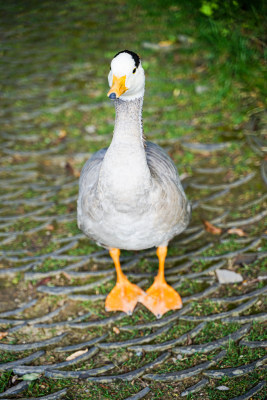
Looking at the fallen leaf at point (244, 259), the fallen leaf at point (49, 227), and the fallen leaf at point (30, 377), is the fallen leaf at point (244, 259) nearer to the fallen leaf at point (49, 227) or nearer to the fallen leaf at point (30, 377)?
the fallen leaf at point (49, 227)

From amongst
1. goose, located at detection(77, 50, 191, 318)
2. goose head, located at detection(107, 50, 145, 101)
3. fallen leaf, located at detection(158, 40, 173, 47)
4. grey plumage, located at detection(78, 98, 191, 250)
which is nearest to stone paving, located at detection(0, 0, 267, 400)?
goose, located at detection(77, 50, 191, 318)

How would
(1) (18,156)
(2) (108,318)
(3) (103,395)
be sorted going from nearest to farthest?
(3) (103,395)
(2) (108,318)
(1) (18,156)

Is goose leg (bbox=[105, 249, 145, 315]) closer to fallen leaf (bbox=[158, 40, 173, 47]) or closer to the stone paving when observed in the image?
the stone paving

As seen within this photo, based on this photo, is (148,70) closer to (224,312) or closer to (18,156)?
(18,156)

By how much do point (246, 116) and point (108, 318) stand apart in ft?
12.7

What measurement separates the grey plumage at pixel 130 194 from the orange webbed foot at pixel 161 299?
552 mm

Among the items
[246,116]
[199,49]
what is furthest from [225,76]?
[199,49]

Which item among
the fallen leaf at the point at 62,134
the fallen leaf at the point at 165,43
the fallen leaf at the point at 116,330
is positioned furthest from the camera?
the fallen leaf at the point at 165,43

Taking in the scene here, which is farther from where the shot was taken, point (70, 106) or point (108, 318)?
point (70, 106)

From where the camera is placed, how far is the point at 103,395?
11.2 feet

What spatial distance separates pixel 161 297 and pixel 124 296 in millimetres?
351

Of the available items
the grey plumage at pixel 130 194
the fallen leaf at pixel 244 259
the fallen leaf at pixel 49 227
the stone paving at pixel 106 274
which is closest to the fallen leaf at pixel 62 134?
the stone paving at pixel 106 274

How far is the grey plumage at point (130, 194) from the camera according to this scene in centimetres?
329

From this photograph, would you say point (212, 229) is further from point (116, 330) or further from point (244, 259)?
point (116, 330)
